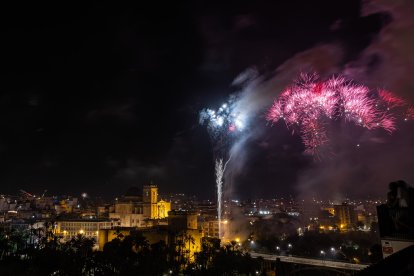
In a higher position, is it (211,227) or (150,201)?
(150,201)

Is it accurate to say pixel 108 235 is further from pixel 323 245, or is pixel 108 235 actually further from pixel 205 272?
pixel 323 245

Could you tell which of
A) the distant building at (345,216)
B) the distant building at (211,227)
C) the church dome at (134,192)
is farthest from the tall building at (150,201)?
the distant building at (345,216)

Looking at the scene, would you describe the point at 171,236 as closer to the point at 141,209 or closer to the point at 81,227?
the point at 141,209

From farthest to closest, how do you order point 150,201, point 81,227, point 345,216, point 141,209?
1. point 345,216
2. point 141,209
3. point 150,201
4. point 81,227

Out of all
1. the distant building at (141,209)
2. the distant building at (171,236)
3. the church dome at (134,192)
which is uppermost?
the church dome at (134,192)

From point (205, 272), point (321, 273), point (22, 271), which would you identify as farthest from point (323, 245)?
point (22, 271)

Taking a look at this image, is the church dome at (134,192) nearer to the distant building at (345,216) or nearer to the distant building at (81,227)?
the distant building at (81,227)

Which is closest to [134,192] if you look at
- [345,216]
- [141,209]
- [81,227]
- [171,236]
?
[141,209]

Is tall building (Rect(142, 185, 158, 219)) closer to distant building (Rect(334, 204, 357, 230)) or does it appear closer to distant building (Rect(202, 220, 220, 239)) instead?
distant building (Rect(202, 220, 220, 239))

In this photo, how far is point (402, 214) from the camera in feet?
28.5

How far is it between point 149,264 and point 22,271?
13.5m

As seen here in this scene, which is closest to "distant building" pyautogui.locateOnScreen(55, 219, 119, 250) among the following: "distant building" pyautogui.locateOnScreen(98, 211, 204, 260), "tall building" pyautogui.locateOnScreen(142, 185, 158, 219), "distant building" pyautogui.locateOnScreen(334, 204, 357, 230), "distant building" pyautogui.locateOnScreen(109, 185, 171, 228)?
"distant building" pyautogui.locateOnScreen(109, 185, 171, 228)

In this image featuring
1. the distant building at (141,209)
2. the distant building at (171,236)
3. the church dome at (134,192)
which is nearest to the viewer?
the distant building at (171,236)

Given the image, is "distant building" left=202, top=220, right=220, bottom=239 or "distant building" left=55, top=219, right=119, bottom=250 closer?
"distant building" left=55, top=219, right=119, bottom=250
